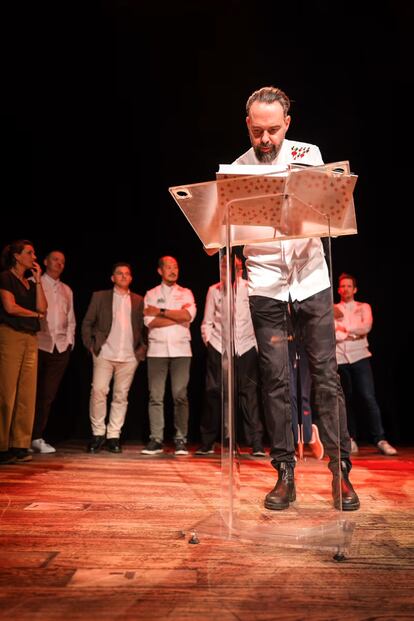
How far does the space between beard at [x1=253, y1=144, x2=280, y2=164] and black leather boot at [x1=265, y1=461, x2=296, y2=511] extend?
1079 millimetres

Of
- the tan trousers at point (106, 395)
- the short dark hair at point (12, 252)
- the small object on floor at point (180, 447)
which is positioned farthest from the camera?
the tan trousers at point (106, 395)

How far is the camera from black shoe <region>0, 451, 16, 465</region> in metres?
3.19

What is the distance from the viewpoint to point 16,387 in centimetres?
335

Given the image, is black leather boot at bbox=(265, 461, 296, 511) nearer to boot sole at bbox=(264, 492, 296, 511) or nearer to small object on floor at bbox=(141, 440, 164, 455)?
boot sole at bbox=(264, 492, 296, 511)

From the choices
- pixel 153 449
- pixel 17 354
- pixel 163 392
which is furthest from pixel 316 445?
pixel 163 392

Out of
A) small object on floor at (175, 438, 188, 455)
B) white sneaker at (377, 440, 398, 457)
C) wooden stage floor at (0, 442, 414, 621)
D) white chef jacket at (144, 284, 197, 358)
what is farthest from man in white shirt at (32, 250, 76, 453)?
white sneaker at (377, 440, 398, 457)

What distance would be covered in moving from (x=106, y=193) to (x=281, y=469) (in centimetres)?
406

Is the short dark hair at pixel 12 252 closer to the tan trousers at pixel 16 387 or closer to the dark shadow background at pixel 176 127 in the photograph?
the tan trousers at pixel 16 387

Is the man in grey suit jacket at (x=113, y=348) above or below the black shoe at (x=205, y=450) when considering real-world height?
above

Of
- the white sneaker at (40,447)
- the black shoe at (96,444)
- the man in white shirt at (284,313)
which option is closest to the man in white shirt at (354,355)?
the black shoe at (96,444)

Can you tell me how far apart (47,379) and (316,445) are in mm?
2986

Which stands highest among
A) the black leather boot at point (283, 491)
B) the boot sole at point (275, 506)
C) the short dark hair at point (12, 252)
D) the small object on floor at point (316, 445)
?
the short dark hair at point (12, 252)

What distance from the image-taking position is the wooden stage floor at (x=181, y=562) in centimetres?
106

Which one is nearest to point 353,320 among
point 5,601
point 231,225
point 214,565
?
point 231,225
